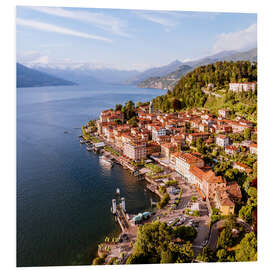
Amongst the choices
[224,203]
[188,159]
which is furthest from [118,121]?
[224,203]

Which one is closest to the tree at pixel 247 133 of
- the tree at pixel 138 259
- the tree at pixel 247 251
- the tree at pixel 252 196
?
the tree at pixel 252 196

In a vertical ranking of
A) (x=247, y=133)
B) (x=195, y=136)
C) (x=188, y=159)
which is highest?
(x=247, y=133)

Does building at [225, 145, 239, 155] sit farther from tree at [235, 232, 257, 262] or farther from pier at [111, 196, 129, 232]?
tree at [235, 232, 257, 262]

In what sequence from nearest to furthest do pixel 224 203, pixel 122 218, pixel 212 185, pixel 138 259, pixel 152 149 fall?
1. pixel 138 259
2. pixel 224 203
3. pixel 122 218
4. pixel 212 185
5. pixel 152 149

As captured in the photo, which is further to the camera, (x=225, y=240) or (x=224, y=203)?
(x=224, y=203)

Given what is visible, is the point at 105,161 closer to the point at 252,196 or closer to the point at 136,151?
the point at 136,151

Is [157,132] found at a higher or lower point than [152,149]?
higher
